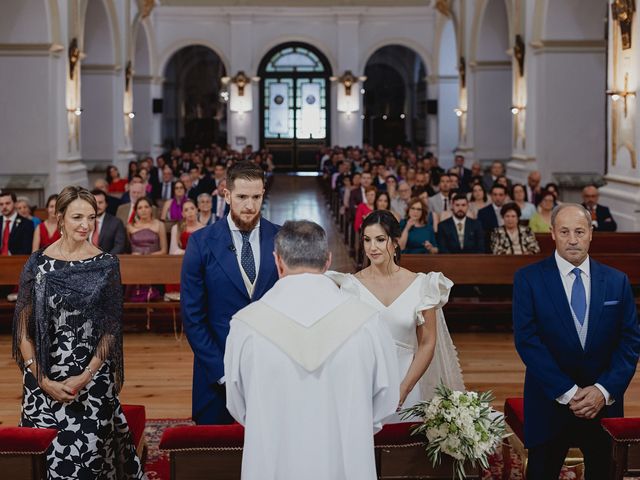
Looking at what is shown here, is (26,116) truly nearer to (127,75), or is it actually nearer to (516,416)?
(127,75)

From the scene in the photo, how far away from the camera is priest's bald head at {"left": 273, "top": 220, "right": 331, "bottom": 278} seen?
111 inches

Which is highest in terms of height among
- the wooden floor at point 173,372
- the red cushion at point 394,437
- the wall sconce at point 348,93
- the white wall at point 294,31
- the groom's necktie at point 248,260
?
the white wall at point 294,31

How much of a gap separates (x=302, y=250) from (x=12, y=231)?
717 cm

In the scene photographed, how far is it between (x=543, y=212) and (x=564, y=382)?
7138 mm

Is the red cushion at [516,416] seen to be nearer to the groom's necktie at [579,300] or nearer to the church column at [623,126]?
the groom's necktie at [579,300]

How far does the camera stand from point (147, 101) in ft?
87.9

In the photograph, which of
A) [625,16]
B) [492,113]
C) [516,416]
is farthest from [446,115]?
[516,416]

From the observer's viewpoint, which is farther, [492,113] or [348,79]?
[348,79]

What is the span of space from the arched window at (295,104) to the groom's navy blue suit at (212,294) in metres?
25.7

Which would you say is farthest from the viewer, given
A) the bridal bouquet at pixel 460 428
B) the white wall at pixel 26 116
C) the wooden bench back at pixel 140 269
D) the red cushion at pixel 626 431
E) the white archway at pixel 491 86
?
the white archway at pixel 491 86

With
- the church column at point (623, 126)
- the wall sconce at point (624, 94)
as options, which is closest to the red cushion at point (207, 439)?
the church column at point (623, 126)

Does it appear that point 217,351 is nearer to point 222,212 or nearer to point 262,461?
point 262,461

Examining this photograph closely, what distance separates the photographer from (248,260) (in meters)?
3.98

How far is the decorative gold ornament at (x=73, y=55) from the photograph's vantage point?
1493 cm
